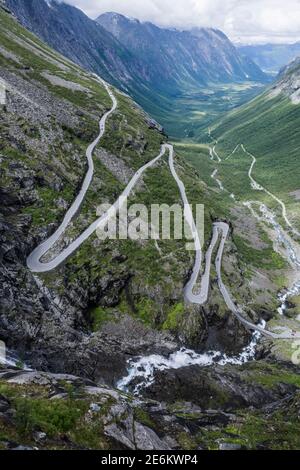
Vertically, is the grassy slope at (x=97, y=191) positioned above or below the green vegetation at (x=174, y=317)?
above

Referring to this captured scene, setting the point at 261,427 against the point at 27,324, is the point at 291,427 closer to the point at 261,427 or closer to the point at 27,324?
the point at 261,427

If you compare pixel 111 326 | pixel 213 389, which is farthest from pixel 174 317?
pixel 213 389

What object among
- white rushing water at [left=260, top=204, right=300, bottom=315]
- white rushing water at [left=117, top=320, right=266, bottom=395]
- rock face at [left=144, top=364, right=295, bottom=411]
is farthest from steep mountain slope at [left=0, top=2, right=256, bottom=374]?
white rushing water at [left=260, top=204, right=300, bottom=315]

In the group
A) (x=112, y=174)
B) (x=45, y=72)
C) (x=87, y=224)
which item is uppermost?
(x=45, y=72)

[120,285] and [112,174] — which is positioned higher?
[112,174]

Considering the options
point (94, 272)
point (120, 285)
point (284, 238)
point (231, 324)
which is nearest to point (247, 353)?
point (231, 324)

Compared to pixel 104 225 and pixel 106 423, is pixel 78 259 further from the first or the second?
pixel 106 423

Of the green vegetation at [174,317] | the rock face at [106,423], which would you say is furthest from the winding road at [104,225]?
the rock face at [106,423]

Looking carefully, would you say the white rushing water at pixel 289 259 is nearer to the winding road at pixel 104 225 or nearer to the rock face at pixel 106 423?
the winding road at pixel 104 225

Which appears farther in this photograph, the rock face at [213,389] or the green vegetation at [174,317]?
the green vegetation at [174,317]
